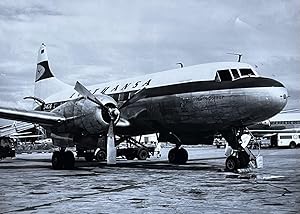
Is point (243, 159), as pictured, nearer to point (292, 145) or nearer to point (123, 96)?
point (123, 96)

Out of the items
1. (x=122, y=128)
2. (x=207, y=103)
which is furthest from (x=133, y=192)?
(x=122, y=128)

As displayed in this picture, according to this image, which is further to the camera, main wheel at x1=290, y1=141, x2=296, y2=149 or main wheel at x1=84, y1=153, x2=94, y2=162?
main wheel at x1=290, y1=141, x2=296, y2=149

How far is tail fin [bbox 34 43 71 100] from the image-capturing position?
2784cm

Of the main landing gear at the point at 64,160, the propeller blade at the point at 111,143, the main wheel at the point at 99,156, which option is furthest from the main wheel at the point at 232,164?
the main wheel at the point at 99,156

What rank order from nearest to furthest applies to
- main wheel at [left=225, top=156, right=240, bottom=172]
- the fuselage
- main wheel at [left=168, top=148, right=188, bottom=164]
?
the fuselage
main wheel at [left=225, top=156, right=240, bottom=172]
main wheel at [left=168, top=148, right=188, bottom=164]

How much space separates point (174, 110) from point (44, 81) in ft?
49.7

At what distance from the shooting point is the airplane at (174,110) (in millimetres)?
14366

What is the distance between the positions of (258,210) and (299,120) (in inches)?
1997

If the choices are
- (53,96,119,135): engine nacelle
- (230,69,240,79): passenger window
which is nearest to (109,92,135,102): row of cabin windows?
(53,96,119,135): engine nacelle

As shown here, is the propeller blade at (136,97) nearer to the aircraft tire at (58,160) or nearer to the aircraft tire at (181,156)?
the aircraft tire at (58,160)

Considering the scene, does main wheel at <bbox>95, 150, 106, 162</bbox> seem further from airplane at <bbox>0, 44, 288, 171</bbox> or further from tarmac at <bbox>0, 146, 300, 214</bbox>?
tarmac at <bbox>0, 146, 300, 214</bbox>

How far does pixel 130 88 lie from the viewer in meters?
18.8

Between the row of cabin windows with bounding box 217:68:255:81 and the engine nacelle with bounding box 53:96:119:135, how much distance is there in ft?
14.5

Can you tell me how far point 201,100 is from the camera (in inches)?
603
